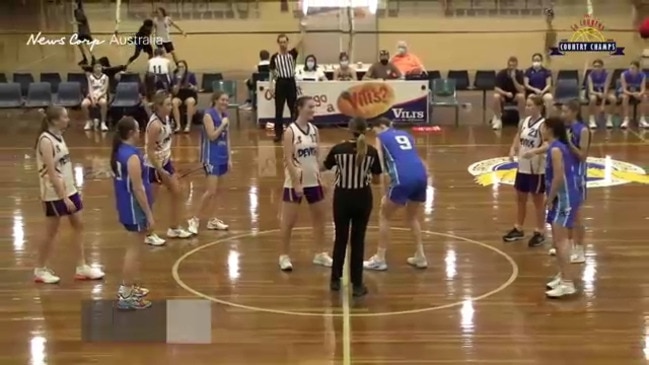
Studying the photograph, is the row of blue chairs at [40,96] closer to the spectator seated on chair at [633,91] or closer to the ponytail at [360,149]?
the spectator seated on chair at [633,91]

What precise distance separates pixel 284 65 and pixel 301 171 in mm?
8129

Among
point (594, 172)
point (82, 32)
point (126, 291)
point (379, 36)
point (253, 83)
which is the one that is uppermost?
point (82, 32)

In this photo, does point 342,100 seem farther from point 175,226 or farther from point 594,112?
point 175,226

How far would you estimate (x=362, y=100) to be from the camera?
17.7m

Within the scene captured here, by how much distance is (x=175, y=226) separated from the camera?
1069 cm

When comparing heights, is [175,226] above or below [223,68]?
below

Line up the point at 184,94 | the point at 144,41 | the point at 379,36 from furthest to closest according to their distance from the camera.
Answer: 1. the point at 379,36
2. the point at 144,41
3. the point at 184,94

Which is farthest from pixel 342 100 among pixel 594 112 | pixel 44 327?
pixel 44 327

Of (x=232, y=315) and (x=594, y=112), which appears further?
(x=594, y=112)

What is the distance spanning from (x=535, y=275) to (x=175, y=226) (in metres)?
4.03

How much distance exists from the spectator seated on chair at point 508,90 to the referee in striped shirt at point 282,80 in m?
3.84

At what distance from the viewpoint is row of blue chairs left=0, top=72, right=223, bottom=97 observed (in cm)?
1938

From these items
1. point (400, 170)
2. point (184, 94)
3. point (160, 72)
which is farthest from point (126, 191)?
point (160, 72)
